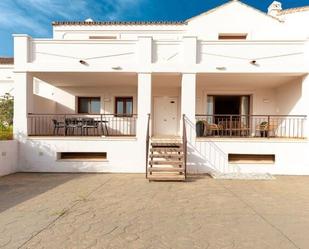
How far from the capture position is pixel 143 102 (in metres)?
9.15

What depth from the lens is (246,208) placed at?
529 cm

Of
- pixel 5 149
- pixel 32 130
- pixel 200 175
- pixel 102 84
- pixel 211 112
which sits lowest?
pixel 200 175

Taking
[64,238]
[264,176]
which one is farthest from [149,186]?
[264,176]

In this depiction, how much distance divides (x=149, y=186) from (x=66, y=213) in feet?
9.53

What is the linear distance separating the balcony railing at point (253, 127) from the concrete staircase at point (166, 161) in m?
2.16

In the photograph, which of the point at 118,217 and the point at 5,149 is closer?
the point at 118,217

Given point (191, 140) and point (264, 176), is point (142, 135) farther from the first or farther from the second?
point (264, 176)

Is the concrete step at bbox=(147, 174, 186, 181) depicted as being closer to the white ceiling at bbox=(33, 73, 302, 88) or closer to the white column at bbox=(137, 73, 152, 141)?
the white column at bbox=(137, 73, 152, 141)

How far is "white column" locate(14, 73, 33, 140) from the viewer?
9.20 meters

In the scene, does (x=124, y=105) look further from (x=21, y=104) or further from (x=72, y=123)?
(x=21, y=104)

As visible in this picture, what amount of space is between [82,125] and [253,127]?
8.71 metres

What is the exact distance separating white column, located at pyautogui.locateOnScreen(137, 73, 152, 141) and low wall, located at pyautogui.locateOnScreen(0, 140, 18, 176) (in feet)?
16.0

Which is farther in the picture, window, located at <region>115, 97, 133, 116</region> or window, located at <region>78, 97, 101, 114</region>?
window, located at <region>78, 97, 101, 114</region>

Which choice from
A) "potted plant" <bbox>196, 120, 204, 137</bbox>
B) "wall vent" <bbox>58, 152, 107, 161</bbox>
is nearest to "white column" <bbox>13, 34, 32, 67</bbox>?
"wall vent" <bbox>58, 152, 107, 161</bbox>
